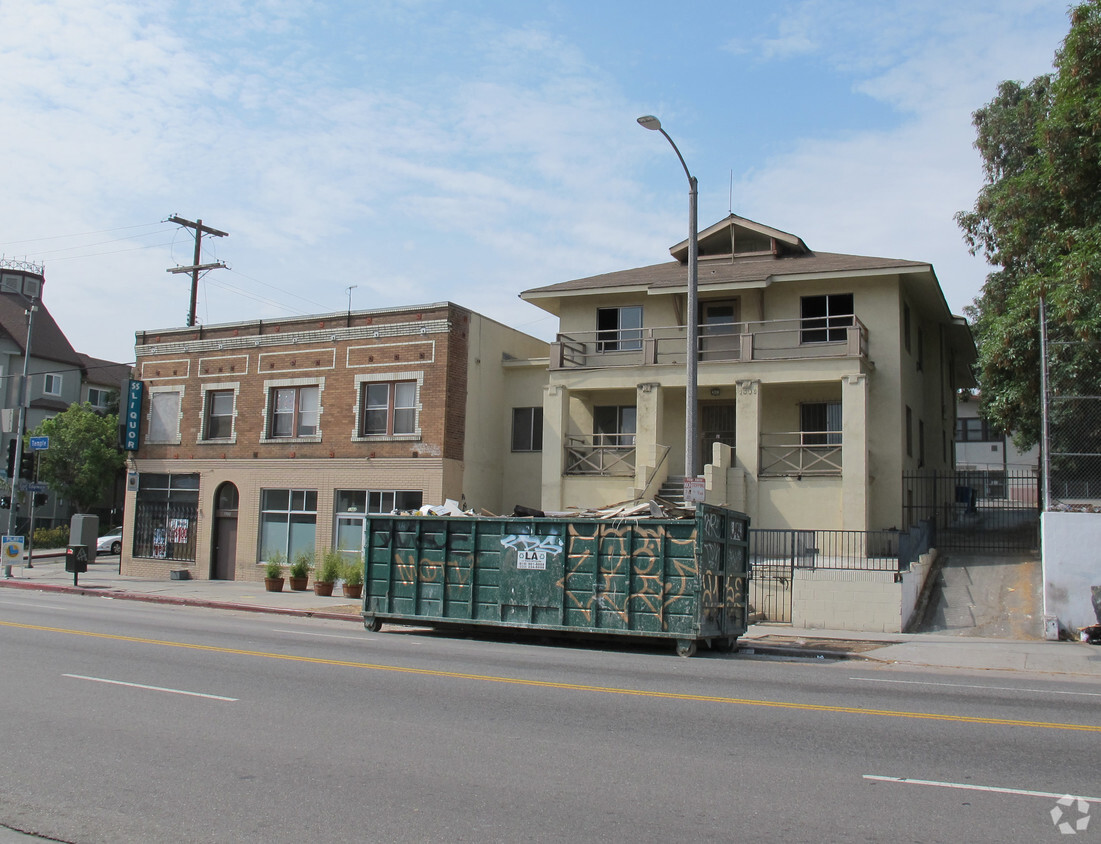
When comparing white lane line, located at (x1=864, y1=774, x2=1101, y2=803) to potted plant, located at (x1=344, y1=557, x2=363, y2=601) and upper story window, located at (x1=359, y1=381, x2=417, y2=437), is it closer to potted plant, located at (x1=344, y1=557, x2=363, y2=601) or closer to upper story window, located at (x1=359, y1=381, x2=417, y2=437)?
potted plant, located at (x1=344, y1=557, x2=363, y2=601)

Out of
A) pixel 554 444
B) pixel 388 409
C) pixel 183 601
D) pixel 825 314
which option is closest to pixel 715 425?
pixel 825 314

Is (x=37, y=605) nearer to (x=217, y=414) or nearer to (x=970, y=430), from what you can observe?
(x=217, y=414)

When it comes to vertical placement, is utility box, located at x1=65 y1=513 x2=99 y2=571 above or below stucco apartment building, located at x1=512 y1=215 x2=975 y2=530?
below

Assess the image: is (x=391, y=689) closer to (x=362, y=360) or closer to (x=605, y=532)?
(x=605, y=532)

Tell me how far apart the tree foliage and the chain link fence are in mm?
45893

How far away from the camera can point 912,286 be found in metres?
27.5

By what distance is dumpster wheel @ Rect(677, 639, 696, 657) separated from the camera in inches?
572

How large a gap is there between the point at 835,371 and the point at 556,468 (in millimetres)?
8195

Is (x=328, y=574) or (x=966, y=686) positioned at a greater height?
(x=328, y=574)

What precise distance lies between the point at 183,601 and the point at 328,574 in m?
3.67

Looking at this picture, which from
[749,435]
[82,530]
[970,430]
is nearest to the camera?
[749,435]

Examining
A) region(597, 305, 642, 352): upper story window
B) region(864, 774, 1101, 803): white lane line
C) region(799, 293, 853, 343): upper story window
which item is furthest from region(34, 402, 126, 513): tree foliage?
region(864, 774, 1101, 803): white lane line

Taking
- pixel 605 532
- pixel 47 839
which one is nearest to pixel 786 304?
pixel 605 532

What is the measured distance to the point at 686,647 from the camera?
47.6 ft
